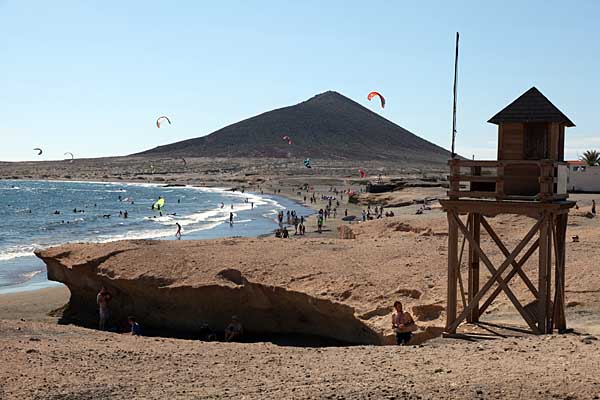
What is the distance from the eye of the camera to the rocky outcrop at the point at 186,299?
17.5 metres

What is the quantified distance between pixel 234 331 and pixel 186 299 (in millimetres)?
2242

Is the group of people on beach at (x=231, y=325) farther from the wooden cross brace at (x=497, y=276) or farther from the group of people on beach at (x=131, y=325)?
the wooden cross brace at (x=497, y=276)

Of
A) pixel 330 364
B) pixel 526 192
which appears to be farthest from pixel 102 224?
pixel 330 364

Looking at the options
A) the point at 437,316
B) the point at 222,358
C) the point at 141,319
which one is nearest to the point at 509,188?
the point at 437,316

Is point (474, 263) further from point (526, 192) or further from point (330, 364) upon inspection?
point (330, 364)

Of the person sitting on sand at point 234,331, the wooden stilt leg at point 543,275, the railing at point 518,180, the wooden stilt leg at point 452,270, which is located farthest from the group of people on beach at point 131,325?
the wooden stilt leg at point 543,275

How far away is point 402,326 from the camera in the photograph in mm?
13719

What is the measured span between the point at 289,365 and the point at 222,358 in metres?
1.50

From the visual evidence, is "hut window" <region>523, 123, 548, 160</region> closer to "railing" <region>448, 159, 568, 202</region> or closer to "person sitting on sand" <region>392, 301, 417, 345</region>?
"railing" <region>448, 159, 568, 202</region>

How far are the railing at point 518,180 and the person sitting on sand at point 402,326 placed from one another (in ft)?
7.74

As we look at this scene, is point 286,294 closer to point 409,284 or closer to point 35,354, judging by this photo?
point 409,284

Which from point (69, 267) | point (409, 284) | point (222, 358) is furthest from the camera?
point (69, 267)

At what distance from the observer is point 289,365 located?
448 inches

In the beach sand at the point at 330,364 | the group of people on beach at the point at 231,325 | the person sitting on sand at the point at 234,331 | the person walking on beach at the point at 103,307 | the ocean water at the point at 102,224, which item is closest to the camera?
the beach sand at the point at 330,364
